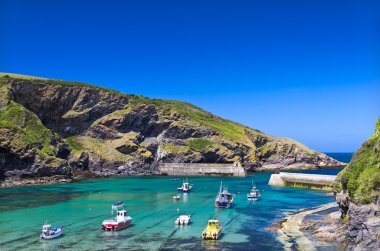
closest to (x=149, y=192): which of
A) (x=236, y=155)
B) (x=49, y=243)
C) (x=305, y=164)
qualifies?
(x=49, y=243)

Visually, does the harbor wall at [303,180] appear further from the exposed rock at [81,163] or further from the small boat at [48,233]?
the small boat at [48,233]

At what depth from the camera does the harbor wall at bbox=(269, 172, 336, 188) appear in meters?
104

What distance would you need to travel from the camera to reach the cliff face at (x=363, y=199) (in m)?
37.1

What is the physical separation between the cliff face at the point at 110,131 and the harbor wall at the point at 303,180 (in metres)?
48.9

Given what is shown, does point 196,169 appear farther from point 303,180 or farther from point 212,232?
point 212,232

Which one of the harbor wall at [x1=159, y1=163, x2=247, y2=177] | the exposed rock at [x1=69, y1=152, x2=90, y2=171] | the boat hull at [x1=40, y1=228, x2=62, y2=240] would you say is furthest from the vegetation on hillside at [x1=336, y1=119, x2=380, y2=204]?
the exposed rock at [x1=69, y1=152, x2=90, y2=171]

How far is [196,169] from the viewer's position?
15975 centimetres

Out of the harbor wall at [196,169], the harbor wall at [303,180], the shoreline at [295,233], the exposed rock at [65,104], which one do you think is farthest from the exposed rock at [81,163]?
the shoreline at [295,233]

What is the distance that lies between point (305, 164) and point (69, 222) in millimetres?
153530

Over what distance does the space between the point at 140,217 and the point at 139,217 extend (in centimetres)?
16

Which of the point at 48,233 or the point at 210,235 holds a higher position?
the point at 210,235

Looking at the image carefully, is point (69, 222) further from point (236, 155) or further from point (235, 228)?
point (236, 155)

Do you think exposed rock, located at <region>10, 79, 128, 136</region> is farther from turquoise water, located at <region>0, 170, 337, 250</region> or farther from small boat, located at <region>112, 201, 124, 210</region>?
small boat, located at <region>112, 201, 124, 210</region>

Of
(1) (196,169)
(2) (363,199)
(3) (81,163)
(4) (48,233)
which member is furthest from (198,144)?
(2) (363,199)
